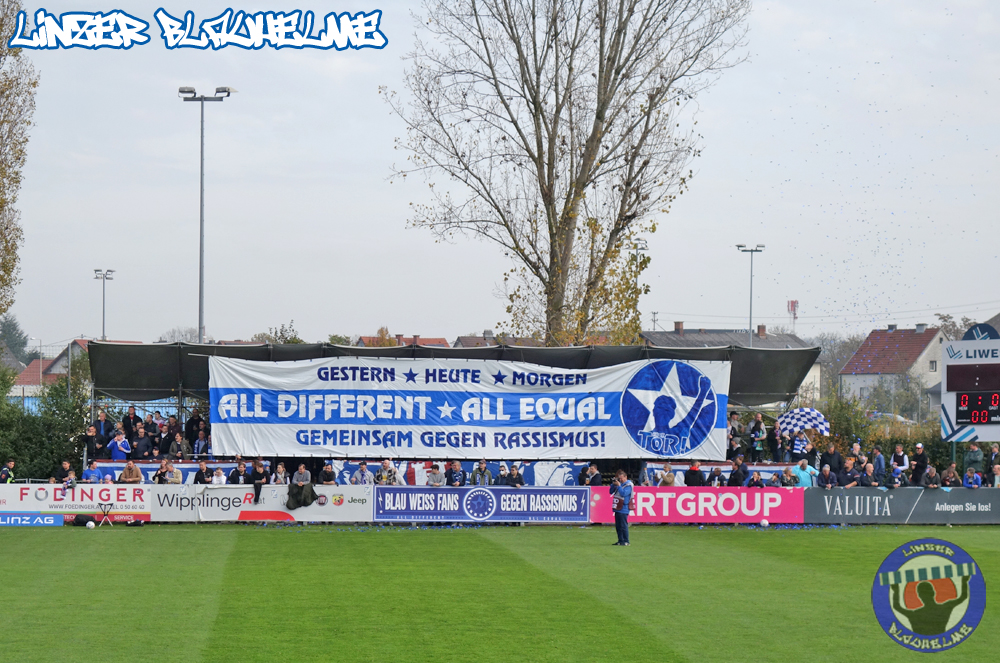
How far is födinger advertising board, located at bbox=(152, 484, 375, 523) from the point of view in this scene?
25.3 m

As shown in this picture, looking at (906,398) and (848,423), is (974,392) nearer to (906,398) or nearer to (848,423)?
(848,423)

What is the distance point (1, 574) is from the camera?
16641 mm

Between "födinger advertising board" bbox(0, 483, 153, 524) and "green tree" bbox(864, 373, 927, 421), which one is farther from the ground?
"green tree" bbox(864, 373, 927, 421)

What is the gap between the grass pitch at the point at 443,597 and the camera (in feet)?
37.8

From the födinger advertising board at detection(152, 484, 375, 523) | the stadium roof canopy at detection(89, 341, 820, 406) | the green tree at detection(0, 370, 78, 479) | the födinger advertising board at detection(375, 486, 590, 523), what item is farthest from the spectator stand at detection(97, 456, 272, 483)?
the födinger advertising board at detection(375, 486, 590, 523)

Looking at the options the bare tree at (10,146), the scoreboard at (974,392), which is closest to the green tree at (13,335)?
the bare tree at (10,146)

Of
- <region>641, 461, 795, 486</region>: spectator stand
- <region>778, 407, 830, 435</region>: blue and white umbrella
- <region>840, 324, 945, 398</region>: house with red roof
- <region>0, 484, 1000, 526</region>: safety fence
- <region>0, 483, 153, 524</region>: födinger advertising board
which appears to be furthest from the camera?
<region>840, 324, 945, 398</region>: house with red roof

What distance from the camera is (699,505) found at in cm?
2641

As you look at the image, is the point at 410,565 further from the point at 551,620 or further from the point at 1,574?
the point at 1,574

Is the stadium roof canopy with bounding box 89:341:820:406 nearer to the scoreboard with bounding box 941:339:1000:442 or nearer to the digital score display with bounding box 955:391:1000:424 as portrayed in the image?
the scoreboard with bounding box 941:339:1000:442

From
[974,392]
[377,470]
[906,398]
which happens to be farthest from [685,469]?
[906,398]

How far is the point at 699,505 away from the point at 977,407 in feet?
24.2

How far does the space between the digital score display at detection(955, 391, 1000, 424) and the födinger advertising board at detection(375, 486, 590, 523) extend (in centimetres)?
970

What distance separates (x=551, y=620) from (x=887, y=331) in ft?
284
